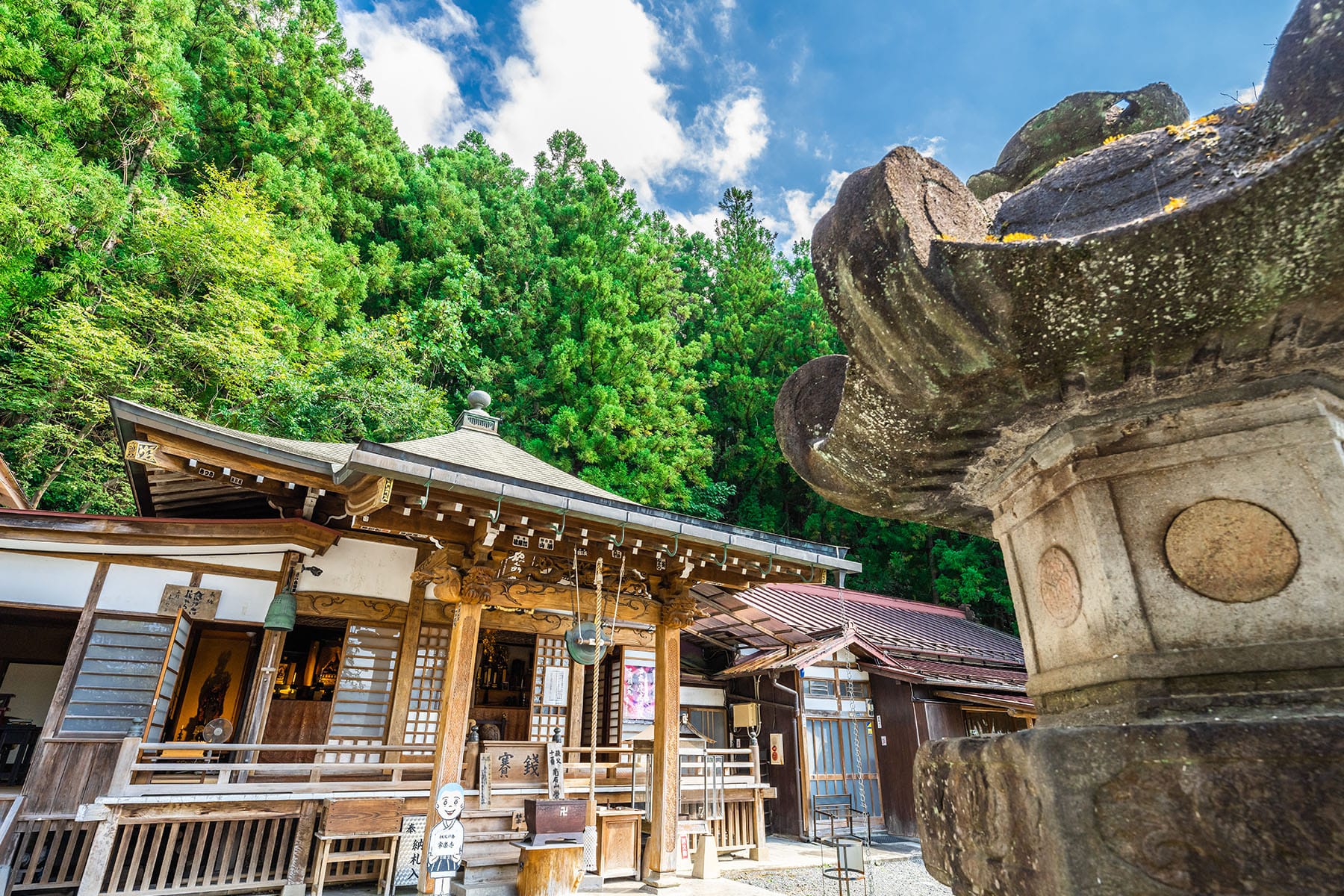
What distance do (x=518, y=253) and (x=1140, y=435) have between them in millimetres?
22424

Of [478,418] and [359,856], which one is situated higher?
[478,418]

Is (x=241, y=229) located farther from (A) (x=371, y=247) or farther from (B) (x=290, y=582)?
(B) (x=290, y=582)

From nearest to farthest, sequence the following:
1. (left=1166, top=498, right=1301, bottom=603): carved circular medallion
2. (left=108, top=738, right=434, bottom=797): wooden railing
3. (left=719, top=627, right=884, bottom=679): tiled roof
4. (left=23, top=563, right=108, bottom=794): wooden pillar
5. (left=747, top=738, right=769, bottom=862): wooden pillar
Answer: (left=1166, top=498, right=1301, bottom=603): carved circular medallion
(left=108, top=738, right=434, bottom=797): wooden railing
(left=23, top=563, right=108, bottom=794): wooden pillar
(left=747, top=738, right=769, bottom=862): wooden pillar
(left=719, top=627, right=884, bottom=679): tiled roof

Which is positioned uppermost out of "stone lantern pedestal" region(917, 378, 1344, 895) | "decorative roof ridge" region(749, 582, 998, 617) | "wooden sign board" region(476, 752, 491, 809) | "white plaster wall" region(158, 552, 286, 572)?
"decorative roof ridge" region(749, 582, 998, 617)

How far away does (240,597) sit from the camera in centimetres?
740

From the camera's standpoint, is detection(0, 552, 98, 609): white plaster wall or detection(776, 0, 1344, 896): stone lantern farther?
detection(0, 552, 98, 609): white plaster wall

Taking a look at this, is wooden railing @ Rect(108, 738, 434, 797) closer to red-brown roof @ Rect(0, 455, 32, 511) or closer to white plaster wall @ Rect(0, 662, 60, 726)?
red-brown roof @ Rect(0, 455, 32, 511)

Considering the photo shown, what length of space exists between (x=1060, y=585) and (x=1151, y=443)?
501 mm

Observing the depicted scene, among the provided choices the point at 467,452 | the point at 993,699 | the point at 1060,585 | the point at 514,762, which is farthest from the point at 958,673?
the point at 1060,585

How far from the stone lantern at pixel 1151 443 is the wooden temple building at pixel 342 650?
183 inches

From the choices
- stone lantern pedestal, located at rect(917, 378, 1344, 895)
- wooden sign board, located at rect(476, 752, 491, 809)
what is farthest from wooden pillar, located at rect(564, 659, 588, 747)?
stone lantern pedestal, located at rect(917, 378, 1344, 895)

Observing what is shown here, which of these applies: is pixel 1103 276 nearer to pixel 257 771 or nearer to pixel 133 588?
pixel 257 771

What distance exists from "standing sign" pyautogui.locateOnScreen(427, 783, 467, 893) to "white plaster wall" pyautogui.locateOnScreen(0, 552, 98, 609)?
4717 mm

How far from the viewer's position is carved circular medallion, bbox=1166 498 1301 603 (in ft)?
5.24
